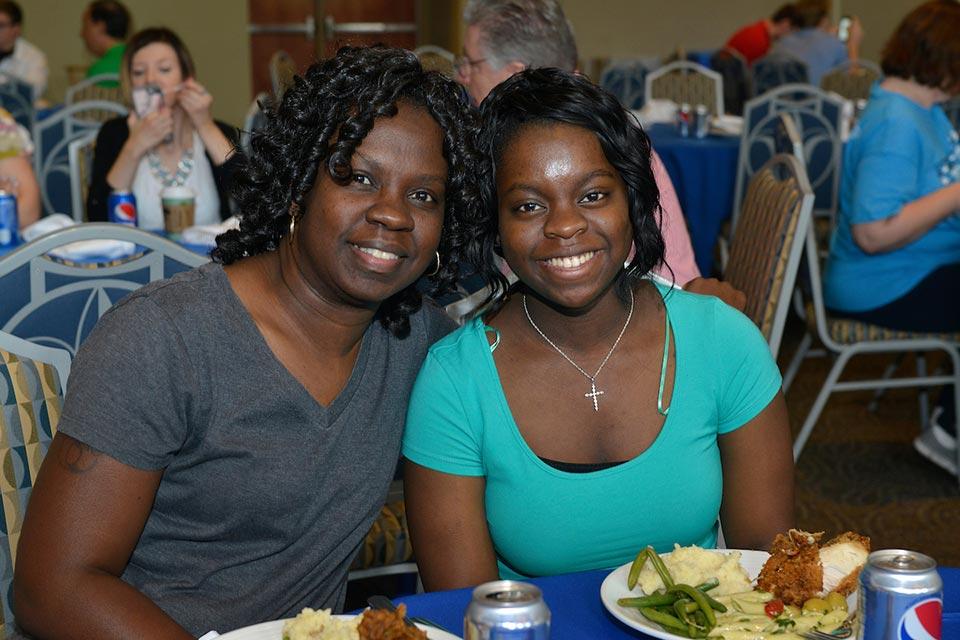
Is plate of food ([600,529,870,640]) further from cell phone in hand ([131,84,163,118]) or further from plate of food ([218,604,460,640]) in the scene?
cell phone in hand ([131,84,163,118])

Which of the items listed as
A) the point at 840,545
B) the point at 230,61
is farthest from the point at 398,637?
the point at 230,61

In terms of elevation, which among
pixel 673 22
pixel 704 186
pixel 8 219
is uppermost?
pixel 673 22

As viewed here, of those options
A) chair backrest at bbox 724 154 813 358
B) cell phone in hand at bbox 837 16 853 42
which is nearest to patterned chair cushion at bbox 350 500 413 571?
chair backrest at bbox 724 154 813 358

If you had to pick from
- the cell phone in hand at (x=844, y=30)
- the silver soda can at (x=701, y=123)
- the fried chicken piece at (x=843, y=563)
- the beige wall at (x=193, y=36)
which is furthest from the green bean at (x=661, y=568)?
the beige wall at (x=193, y=36)

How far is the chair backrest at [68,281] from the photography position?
190 cm

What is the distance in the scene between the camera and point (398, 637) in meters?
0.98

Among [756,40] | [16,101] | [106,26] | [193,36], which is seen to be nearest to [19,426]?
[16,101]

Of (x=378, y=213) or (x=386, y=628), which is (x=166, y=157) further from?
(x=386, y=628)

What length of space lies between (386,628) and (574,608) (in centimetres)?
29

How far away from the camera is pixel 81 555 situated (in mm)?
1290

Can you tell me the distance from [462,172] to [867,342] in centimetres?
228

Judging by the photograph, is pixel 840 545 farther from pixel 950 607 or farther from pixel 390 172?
pixel 390 172

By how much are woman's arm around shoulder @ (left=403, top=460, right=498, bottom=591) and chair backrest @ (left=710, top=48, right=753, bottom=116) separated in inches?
299

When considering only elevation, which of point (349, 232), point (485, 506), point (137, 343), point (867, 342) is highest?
point (349, 232)
